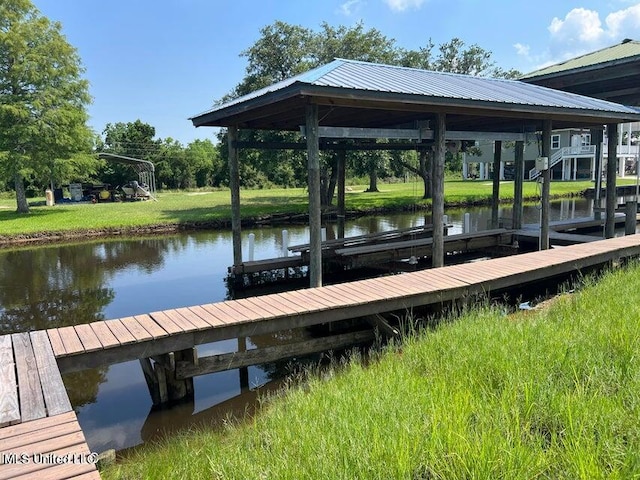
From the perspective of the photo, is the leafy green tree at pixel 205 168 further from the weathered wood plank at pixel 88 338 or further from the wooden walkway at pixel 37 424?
the wooden walkway at pixel 37 424

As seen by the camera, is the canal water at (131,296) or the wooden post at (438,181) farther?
the wooden post at (438,181)

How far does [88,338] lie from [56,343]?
0.28m

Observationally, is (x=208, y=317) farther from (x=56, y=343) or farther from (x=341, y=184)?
(x=341, y=184)

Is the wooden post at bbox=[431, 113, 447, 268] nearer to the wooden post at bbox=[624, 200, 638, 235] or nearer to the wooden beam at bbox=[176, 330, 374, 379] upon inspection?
the wooden beam at bbox=[176, 330, 374, 379]

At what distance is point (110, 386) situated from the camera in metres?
5.72

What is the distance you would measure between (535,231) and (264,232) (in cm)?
1002

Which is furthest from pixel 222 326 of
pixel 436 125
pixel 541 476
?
pixel 436 125

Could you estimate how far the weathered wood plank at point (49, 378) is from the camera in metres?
3.37

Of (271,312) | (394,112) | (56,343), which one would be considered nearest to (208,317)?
(271,312)

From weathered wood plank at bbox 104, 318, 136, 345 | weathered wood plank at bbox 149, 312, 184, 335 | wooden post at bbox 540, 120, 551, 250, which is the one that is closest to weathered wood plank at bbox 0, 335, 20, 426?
weathered wood plank at bbox 104, 318, 136, 345

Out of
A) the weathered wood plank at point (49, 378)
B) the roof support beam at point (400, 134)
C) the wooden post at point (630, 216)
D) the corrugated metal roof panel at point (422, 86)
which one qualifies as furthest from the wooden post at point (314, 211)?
the wooden post at point (630, 216)

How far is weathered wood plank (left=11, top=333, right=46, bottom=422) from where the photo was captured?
329 cm

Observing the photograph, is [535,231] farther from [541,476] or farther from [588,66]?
[541,476]

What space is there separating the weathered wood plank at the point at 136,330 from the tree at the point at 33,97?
61.6 ft
